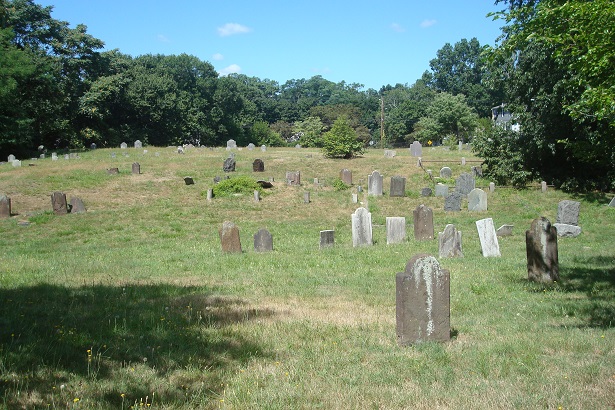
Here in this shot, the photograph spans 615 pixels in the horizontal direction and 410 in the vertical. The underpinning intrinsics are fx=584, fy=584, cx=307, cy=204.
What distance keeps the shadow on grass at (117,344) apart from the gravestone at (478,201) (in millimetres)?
19853

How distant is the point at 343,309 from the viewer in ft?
29.3

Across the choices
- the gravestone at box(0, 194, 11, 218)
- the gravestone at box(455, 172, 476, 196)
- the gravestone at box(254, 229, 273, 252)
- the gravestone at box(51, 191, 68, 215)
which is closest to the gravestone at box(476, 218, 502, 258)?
the gravestone at box(254, 229, 273, 252)

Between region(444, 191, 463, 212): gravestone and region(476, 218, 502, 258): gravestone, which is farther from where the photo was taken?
region(444, 191, 463, 212): gravestone

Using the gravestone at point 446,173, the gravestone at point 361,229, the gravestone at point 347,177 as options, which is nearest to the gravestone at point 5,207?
the gravestone at point 361,229

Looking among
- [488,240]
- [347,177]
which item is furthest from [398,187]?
[488,240]

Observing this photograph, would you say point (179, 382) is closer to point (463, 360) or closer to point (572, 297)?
point (463, 360)

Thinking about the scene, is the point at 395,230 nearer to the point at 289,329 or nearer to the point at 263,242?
the point at 263,242

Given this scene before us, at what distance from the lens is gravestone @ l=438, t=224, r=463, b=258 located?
1523cm

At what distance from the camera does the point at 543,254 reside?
11.2 meters

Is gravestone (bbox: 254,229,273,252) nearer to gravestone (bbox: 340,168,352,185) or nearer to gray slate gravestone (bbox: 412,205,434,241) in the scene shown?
gray slate gravestone (bbox: 412,205,434,241)

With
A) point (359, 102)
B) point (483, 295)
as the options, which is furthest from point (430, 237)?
point (359, 102)

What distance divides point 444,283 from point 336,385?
2.26m

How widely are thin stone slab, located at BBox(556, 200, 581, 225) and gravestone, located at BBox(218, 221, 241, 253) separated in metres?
12.9

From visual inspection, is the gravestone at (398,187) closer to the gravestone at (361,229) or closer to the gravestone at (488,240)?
the gravestone at (361,229)
